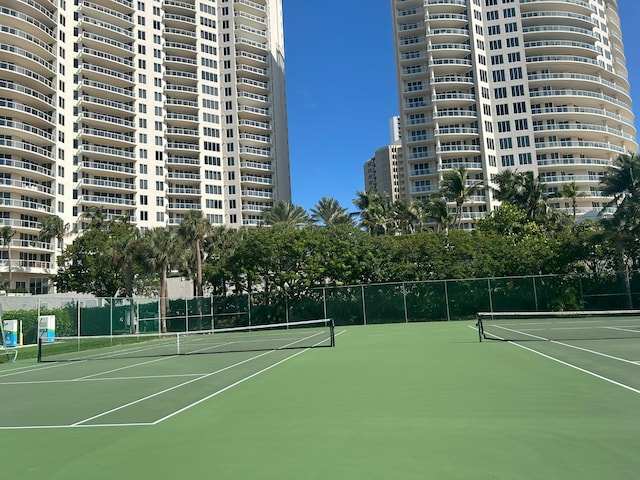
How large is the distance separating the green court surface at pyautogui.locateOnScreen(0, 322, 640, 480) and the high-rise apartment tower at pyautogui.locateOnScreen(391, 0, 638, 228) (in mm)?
76521

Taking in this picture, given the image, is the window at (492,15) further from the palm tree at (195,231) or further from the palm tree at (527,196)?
the palm tree at (195,231)

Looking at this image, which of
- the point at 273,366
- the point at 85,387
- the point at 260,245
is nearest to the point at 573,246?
the point at 260,245

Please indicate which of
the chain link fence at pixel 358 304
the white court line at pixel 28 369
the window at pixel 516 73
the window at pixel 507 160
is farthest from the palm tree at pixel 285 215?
the white court line at pixel 28 369

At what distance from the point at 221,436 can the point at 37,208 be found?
2912 inches

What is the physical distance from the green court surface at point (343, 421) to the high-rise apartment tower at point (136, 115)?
63875 millimetres

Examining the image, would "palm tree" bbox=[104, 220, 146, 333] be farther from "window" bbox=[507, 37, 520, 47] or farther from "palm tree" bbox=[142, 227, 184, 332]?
"window" bbox=[507, 37, 520, 47]

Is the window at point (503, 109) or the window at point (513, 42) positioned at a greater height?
the window at point (513, 42)

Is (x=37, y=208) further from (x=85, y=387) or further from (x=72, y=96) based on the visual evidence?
(x=85, y=387)

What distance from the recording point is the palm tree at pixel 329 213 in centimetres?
7562

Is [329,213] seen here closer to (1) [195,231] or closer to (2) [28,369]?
(1) [195,231]

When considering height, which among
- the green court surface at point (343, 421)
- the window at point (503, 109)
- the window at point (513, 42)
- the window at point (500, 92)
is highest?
the window at point (513, 42)

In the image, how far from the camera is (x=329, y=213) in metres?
76.1

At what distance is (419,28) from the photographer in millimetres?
92312

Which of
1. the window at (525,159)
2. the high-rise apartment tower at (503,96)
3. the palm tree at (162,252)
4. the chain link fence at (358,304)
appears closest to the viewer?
the chain link fence at (358,304)
